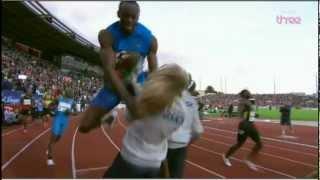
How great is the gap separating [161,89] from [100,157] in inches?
280

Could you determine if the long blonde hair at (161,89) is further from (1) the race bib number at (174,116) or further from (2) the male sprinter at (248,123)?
(2) the male sprinter at (248,123)

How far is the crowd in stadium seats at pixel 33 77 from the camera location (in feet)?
Result: 31.4

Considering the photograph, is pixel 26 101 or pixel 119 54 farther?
pixel 26 101

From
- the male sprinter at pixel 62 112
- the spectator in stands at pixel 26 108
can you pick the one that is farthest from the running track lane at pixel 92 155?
the spectator in stands at pixel 26 108

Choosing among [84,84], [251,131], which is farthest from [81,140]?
[251,131]

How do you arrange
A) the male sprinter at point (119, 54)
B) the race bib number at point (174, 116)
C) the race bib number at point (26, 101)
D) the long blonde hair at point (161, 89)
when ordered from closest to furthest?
the long blonde hair at point (161, 89) → the race bib number at point (174, 116) → the male sprinter at point (119, 54) → the race bib number at point (26, 101)

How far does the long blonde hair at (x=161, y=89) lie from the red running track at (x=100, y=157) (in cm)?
396

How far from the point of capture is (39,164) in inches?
341

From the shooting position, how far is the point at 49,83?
36.4 feet

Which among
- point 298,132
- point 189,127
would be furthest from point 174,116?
point 298,132

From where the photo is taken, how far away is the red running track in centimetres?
811

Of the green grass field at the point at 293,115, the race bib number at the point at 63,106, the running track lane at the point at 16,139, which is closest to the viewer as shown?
the race bib number at the point at 63,106

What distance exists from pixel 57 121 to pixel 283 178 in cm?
338

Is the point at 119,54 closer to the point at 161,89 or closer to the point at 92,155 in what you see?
the point at 161,89
